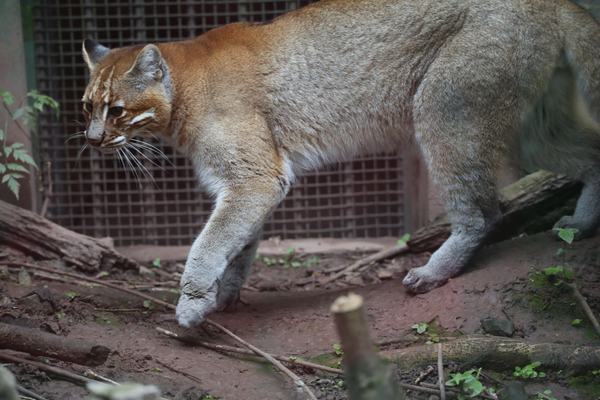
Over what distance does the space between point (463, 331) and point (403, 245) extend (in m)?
2.36

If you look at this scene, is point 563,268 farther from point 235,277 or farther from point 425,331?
point 235,277

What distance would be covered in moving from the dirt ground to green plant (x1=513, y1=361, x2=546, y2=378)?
36 millimetres

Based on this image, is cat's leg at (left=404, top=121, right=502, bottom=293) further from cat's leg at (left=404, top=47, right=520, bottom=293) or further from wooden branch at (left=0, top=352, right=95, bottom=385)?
wooden branch at (left=0, top=352, right=95, bottom=385)

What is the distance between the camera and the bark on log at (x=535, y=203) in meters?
4.78

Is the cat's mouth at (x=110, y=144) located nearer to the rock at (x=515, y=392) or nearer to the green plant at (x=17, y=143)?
the green plant at (x=17, y=143)

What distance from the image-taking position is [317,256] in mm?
6273

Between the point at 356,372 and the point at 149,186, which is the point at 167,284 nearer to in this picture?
the point at 149,186

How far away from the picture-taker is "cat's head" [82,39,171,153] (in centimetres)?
396

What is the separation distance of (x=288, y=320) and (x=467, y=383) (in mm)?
1666

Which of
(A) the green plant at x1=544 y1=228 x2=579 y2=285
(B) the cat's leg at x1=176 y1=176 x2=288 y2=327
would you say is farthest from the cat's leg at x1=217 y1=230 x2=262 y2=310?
(A) the green plant at x1=544 y1=228 x2=579 y2=285

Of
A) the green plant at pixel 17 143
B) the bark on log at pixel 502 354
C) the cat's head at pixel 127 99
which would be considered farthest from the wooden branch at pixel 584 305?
the green plant at pixel 17 143

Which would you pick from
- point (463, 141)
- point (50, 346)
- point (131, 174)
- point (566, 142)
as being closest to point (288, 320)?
point (50, 346)

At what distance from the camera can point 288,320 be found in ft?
13.7

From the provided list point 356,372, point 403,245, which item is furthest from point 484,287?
point 356,372
